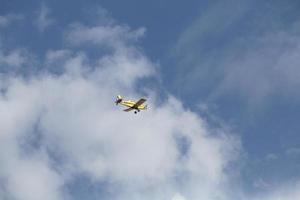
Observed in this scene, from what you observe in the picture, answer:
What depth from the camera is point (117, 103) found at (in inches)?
3974

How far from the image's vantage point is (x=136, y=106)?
9700cm

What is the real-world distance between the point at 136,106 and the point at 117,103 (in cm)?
782
